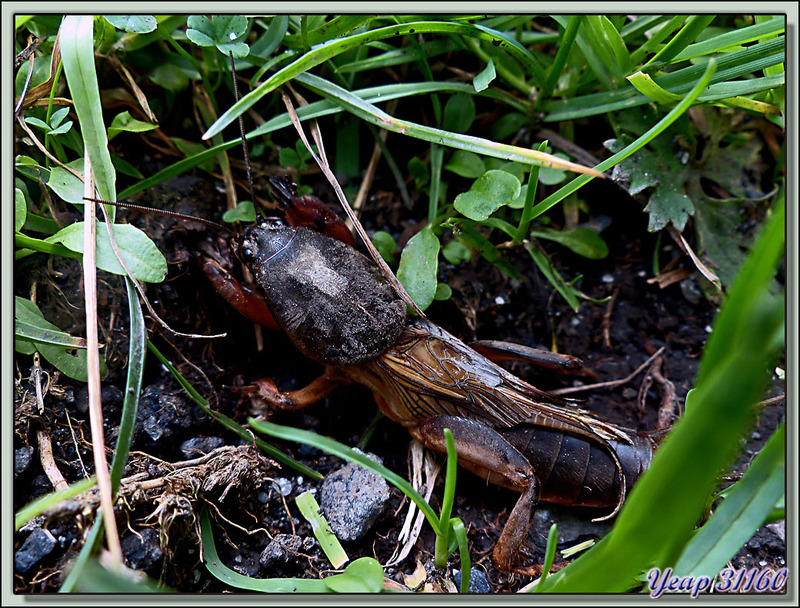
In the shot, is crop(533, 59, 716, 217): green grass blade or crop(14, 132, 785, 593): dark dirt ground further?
crop(14, 132, 785, 593): dark dirt ground

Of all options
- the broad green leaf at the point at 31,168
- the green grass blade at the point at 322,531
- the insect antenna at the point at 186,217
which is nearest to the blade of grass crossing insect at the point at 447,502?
the green grass blade at the point at 322,531

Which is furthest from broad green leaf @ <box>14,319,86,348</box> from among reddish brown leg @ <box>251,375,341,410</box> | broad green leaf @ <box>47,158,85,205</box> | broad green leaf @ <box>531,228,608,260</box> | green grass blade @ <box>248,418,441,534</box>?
broad green leaf @ <box>531,228,608,260</box>

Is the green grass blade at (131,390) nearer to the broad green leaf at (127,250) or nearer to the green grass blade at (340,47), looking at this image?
the broad green leaf at (127,250)

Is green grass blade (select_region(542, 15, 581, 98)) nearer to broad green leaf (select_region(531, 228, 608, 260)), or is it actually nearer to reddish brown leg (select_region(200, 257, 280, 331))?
broad green leaf (select_region(531, 228, 608, 260))

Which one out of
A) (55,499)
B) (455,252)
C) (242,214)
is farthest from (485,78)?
(55,499)

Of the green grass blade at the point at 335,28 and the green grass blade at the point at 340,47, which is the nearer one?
the green grass blade at the point at 340,47

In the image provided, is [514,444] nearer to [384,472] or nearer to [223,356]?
[384,472]
